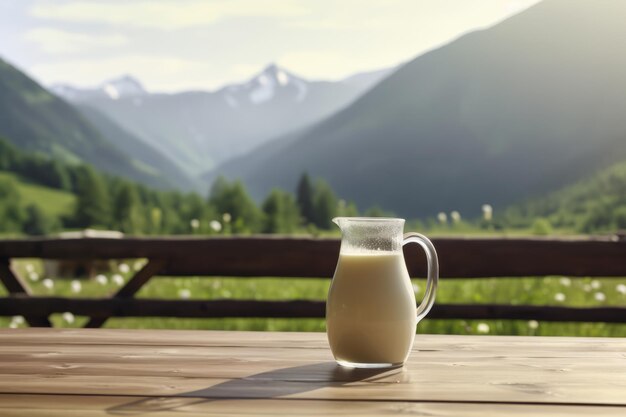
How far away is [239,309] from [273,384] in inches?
92.7

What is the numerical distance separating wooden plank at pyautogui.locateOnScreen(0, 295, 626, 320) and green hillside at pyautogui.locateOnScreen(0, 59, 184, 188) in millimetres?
81496

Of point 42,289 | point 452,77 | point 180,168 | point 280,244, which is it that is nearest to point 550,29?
point 452,77

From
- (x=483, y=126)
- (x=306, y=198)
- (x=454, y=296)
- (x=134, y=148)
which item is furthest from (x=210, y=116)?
(x=454, y=296)

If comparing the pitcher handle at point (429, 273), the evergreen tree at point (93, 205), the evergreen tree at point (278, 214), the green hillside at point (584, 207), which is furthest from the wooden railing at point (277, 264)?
the evergreen tree at point (93, 205)

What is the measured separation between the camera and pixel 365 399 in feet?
3.20

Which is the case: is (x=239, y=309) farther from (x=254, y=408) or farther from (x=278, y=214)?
(x=278, y=214)

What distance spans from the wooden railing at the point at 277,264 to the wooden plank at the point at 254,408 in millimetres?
2256

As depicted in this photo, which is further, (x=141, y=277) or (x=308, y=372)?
(x=141, y=277)

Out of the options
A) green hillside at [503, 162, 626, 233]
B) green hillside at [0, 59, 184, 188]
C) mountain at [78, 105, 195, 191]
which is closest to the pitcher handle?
green hillside at [503, 162, 626, 233]

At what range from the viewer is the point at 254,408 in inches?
36.5

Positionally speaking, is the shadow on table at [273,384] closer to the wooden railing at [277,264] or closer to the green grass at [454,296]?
the wooden railing at [277,264]

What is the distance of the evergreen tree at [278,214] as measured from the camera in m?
41.6

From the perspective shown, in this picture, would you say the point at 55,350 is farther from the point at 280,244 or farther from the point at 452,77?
the point at 452,77

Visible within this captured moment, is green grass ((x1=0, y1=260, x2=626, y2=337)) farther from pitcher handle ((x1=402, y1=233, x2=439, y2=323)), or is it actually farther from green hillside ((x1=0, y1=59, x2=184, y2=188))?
green hillside ((x1=0, y1=59, x2=184, y2=188))
